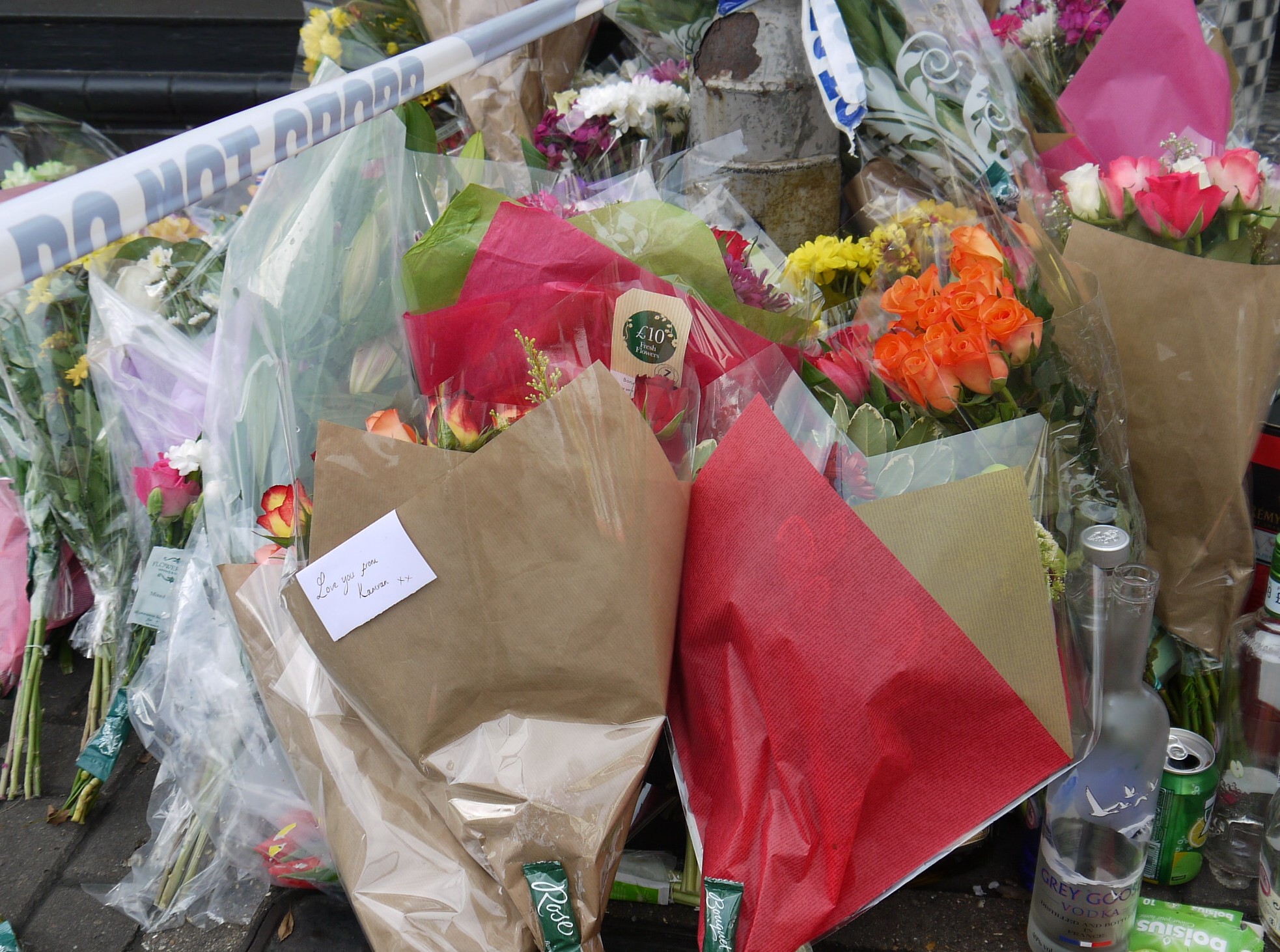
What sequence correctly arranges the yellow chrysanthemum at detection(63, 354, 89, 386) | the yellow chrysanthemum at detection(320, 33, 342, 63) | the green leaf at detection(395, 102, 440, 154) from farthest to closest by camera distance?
the yellow chrysanthemum at detection(320, 33, 342, 63)
the yellow chrysanthemum at detection(63, 354, 89, 386)
the green leaf at detection(395, 102, 440, 154)

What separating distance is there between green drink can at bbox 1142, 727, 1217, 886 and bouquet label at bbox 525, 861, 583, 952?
2.94ft

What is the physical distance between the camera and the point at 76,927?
1.74 m

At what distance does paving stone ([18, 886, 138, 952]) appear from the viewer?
169 centimetres

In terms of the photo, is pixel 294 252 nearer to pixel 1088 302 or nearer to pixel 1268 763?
pixel 1088 302

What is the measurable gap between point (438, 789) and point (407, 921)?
175 millimetres

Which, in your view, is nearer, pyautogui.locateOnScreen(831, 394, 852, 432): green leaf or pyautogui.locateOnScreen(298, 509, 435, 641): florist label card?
pyautogui.locateOnScreen(298, 509, 435, 641): florist label card

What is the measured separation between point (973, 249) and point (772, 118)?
2.52 feet

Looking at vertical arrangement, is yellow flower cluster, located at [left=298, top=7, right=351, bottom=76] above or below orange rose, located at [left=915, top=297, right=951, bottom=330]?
above

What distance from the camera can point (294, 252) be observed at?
1.50m

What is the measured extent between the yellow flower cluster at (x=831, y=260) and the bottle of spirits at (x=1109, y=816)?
37.8 inches

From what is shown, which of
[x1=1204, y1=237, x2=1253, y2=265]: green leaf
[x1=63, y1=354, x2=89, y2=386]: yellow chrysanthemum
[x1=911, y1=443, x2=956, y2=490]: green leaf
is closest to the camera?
[x1=911, y1=443, x2=956, y2=490]: green leaf

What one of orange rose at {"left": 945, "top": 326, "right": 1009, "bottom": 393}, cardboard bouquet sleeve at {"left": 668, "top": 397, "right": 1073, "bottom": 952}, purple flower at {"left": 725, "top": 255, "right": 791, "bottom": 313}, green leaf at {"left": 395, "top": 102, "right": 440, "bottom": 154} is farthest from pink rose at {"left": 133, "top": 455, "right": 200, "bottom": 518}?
orange rose at {"left": 945, "top": 326, "right": 1009, "bottom": 393}

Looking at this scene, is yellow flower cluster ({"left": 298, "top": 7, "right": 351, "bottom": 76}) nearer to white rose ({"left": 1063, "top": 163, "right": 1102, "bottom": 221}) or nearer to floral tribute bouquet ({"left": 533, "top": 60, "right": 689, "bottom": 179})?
floral tribute bouquet ({"left": 533, "top": 60, "right": 689, "bottom": 179})

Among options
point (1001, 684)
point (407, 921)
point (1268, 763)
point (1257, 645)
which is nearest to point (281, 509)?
point (407, 921)
